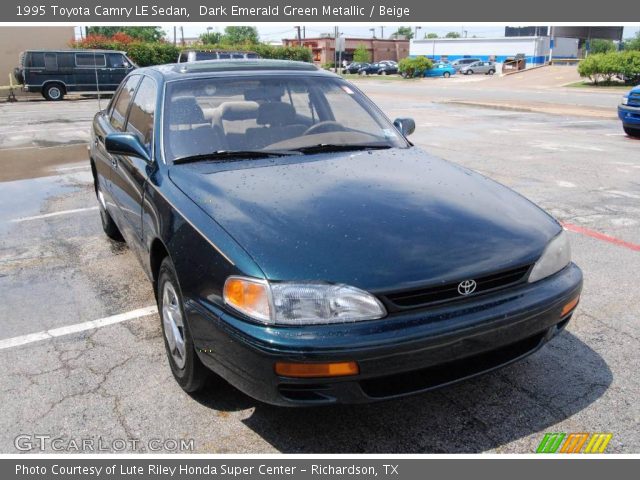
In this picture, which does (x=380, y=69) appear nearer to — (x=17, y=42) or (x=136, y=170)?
(x=17, y=42)

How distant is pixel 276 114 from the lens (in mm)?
3824

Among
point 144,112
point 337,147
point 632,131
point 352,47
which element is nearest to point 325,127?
point 337,147

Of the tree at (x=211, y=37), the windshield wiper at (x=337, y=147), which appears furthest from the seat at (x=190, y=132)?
the tree at (x=211, y=37)

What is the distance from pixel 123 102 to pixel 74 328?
1.96 metres

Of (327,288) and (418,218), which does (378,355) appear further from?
(418,218)

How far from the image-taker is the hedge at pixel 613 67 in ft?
104

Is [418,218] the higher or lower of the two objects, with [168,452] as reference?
higher

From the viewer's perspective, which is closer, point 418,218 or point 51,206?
point 418,218

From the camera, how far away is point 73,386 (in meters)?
3.15

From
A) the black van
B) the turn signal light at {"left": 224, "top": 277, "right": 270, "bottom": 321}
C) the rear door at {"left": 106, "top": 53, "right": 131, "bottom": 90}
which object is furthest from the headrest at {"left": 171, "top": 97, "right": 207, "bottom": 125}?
the rear door at {"left": 106, "top": 53, "right": 131, "bottom": 90}

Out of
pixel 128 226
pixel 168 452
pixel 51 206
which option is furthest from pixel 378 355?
pixel 51 206

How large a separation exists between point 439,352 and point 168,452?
127 cm

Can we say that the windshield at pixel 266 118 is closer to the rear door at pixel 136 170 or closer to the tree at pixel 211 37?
the rear door at pixel 136 170
